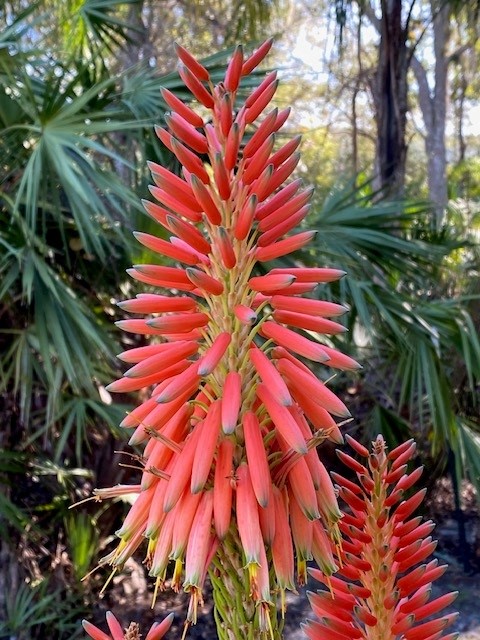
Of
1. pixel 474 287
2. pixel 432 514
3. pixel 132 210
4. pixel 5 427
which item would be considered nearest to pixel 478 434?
pixel 474 287

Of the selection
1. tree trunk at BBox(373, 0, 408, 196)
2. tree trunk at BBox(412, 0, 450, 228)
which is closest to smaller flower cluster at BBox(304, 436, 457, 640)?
tree trunk at BBox(373, 0, 408, 196)

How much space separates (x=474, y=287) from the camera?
4.38 metres

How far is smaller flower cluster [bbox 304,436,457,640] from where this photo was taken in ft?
2.75

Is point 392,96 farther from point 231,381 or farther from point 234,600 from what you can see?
point 234,600

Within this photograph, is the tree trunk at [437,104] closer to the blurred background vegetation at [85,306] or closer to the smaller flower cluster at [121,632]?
the blurred background vegetation at [85,306]

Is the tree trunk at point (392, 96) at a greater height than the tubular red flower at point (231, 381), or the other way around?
the tree trunk at point (392, 96)

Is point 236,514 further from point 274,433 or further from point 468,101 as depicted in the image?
point 468,101

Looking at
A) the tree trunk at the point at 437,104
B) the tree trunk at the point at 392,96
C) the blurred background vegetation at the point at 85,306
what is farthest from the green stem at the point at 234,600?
the tree trunk at the point at 437,104

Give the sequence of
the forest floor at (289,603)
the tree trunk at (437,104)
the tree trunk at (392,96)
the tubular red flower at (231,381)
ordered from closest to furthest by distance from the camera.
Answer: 1. the tubular red flower at (231,381)
2. the forest floor at (289,603)
3. the tree trunk at (392,96)
4. the tree trunk at (437,104)

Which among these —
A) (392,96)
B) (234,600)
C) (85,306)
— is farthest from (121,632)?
(392,96)

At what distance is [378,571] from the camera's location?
0.84m

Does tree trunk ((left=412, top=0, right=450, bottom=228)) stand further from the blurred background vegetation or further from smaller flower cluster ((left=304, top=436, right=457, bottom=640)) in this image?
smaller flower cluster ((left=304, top=436, right=457, bottom=640))

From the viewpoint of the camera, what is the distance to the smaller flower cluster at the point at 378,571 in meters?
0.84

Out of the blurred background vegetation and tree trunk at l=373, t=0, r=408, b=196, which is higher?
tree trunk at l=373, t=0, r=408, b=196
